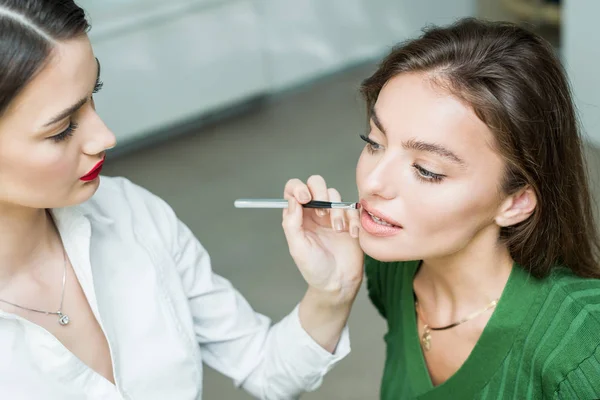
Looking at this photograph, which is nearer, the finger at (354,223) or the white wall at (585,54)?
the finger at (354,223)

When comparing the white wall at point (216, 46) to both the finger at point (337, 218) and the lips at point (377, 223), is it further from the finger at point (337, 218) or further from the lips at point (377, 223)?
the lips at point (377, 223)

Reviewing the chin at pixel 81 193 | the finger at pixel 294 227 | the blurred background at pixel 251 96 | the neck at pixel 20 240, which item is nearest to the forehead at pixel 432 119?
the finger at pixel 294 227

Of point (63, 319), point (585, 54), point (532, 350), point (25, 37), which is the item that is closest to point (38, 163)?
point (25, 37)

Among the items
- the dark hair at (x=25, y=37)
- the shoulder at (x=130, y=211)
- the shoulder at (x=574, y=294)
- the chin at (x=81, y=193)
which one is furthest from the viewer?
the shoulder at (x=130, y=211)

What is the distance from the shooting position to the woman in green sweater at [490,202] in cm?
146

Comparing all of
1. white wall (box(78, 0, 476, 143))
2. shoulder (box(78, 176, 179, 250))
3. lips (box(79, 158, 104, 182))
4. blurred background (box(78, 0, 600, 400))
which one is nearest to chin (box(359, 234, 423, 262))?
shoulder (box(78, 176, 179, 250))

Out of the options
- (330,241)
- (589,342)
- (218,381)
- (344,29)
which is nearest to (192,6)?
(344,29)

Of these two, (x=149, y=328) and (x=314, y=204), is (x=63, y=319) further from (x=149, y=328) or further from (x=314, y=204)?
(x=314, y=204)

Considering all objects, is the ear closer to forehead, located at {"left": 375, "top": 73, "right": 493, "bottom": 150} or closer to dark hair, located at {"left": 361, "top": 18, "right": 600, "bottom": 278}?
dark hair, located at {"left": 361, "top": 18, "right": 600, "bottom": 278}

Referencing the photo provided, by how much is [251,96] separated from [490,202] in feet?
10.1

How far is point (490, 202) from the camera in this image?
59.6 inches

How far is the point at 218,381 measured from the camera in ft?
9.01

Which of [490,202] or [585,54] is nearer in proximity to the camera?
[490,202]

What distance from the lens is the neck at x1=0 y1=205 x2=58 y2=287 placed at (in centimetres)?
142
